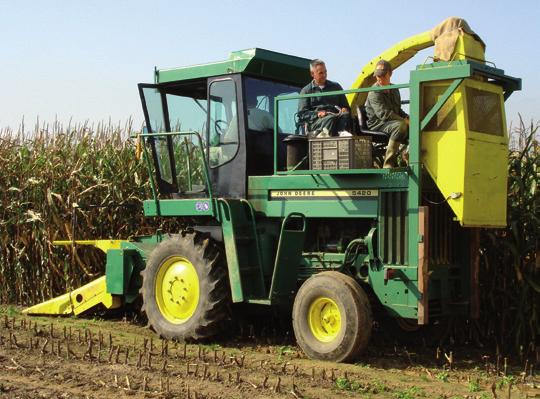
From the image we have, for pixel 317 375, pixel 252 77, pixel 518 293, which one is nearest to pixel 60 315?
pixel 252 77

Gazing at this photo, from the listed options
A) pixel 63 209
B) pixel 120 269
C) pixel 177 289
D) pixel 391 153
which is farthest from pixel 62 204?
pixel 391 153

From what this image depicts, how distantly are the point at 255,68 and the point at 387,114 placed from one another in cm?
178

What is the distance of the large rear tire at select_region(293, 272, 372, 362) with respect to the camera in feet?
26.4

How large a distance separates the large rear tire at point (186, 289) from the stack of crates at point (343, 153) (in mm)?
1701

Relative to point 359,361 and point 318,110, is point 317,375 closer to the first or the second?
point 359,361

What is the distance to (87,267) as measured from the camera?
12156 millimetres

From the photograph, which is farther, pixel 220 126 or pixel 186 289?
pixel 220 126

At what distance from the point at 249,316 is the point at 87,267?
2852 mm

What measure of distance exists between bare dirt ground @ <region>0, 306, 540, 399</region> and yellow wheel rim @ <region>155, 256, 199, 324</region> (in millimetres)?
367

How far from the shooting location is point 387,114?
863 centimetres

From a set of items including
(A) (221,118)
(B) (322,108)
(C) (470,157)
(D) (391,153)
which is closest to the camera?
(C) (470,157)

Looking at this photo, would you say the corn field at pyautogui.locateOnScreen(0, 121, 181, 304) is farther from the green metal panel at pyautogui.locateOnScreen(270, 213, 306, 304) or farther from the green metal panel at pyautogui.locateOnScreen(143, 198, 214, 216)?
the green metal panel at pyautogui.locateOnScreen(270, 213, 306, 304)

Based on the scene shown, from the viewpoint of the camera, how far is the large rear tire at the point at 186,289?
9234mm

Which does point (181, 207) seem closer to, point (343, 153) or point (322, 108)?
point (322, 108)
